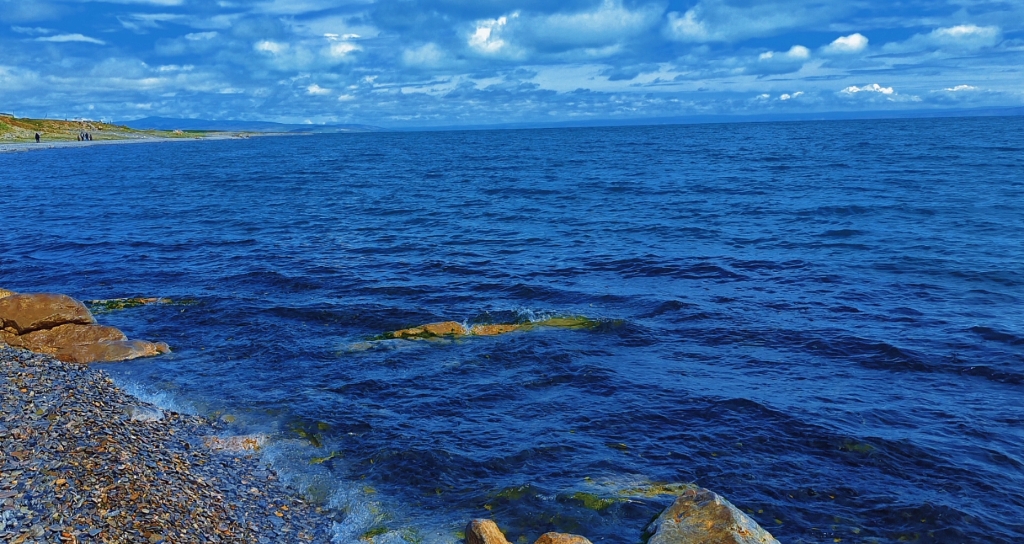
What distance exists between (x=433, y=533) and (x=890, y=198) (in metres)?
42.6

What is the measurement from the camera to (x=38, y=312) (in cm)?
1944

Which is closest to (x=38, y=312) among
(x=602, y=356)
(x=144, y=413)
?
(x=144, y=413)

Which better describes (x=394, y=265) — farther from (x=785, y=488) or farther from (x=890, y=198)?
(x=890, y=198)

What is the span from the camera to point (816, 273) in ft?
85.3

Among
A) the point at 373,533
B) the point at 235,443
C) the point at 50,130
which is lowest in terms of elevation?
the point at 373,533

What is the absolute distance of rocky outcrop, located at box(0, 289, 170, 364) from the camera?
18.8 metres

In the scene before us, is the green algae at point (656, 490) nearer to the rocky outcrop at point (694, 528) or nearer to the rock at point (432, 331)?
the rocky outcrop at point (694, 528)

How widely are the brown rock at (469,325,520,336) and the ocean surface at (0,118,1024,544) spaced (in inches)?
25.6

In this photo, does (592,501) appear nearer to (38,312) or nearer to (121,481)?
(121,481)

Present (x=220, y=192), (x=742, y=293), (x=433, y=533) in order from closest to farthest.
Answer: (x=433, y=533) < (x=742, y=293) < (x=220, y=192)

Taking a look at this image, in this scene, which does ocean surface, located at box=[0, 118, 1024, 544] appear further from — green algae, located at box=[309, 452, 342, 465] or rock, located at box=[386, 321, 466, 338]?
rock, located at box=[386, 321, 466, 338]

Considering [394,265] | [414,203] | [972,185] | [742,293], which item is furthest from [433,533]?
[972,185]

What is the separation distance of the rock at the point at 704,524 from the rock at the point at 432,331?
10.8m

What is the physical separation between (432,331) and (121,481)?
34.4 feet
